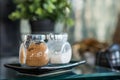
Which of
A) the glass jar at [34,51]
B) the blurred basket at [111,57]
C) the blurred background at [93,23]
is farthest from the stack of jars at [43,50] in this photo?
the blurred background at [93,23]

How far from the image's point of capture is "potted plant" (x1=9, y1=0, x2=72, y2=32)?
6.79ft

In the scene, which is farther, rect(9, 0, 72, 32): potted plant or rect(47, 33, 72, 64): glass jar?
rect(9, 0, 72, 32): potted plant

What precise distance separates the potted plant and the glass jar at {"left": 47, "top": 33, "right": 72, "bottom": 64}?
2.81ft

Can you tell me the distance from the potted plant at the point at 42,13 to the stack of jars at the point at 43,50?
871 millimetres

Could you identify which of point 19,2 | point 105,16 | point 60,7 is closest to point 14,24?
point 19,2

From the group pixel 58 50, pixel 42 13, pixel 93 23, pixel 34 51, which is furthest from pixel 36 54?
pixel 93 23

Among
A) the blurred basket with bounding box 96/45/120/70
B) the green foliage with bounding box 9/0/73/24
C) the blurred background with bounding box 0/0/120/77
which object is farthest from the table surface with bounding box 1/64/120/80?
the blurred background with bounding box 0/0/120/77

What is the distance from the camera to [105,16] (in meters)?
2.81

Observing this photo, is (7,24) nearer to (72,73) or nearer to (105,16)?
(105,16)

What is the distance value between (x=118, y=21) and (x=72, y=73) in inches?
66.4

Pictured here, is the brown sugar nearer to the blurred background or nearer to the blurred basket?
the blurred basket

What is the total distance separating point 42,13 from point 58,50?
0.95 metres

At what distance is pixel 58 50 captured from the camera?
1.18m

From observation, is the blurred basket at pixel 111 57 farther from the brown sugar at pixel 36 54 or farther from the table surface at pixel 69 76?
the brown sugar at pixel 36 54
